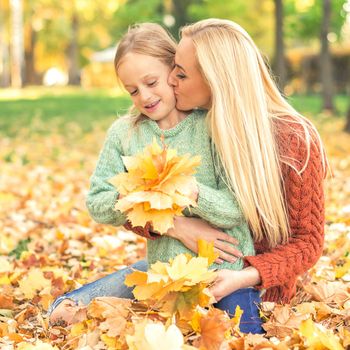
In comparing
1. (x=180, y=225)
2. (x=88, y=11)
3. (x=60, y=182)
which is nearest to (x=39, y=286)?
(x=180, y=225)

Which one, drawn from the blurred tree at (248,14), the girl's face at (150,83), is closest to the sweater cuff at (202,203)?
the girl's face at (150,83)

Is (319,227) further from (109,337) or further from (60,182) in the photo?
(60,182)

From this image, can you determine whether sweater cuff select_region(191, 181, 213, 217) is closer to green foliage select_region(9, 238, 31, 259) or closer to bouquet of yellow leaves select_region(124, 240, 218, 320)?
bouquet of yellow leaves select_region(124, 240, 218, 320)

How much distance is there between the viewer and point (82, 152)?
855 cm

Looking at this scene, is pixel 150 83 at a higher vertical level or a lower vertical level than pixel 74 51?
higher

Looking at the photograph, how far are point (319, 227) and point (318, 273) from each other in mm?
769

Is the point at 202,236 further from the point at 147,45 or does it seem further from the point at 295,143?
the point at 147,45

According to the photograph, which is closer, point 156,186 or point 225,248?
point 156,186

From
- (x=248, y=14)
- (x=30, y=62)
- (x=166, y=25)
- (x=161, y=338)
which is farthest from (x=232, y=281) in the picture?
(x=30, y=62)

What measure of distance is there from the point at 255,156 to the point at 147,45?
65 centimetres

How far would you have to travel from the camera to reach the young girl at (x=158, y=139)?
2.59 meters

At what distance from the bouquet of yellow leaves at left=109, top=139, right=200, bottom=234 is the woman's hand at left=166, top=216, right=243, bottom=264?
1.13 ft

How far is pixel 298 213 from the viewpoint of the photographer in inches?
103

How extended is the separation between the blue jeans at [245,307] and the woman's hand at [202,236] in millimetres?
134
